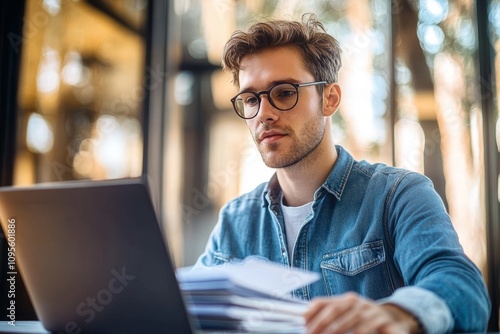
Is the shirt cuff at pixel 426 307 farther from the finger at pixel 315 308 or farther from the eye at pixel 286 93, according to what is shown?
the eye at pixel 286 93

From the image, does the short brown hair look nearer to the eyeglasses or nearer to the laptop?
the eyeglasses

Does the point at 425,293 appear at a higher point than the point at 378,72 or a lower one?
lower

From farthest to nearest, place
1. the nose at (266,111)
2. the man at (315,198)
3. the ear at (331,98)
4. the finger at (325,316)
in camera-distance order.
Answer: the ear at (331,98)
the nose at (266,111)
the man at (315,198)
the finger at (325,316)

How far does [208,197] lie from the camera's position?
8.36 ft

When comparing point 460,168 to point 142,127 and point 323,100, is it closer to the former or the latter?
point 323,100

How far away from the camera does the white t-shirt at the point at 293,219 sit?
1.49 metres

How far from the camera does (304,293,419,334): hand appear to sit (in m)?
0.68

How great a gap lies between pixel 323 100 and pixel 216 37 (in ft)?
3.92

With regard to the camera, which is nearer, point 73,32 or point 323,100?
point 323,100

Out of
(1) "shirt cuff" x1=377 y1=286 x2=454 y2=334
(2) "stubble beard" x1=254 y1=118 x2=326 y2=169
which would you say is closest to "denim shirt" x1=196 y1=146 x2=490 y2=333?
(1) "shirt cuff" x1=377 y1=286 x2=454 y2=334

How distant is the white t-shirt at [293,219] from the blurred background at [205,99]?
2.65 feet

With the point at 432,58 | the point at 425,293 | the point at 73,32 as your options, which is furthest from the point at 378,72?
the point at 425,293

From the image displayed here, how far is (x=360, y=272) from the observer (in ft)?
4.26

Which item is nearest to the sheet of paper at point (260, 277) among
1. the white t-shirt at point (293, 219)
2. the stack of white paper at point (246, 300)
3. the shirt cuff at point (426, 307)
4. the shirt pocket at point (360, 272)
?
the stack of white paper at point (246, 300)
